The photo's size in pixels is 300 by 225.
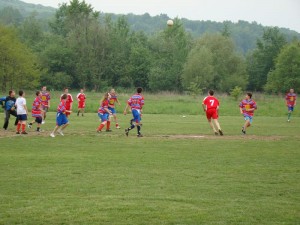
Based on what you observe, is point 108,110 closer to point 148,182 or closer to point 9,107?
point 9,107

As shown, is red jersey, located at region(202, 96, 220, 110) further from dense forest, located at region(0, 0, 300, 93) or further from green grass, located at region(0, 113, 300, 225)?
dense forest, located at region(0, 0, 300, 93)

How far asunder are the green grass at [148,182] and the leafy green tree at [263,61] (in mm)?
70580

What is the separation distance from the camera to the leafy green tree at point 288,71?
70.7 m

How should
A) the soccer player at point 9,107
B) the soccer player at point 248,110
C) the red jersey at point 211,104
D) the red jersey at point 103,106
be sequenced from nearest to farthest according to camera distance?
the red jersey at point 211,104
the red jersey at point 103,106
the soccer player at point 248,110
the soccer player at point 9,107

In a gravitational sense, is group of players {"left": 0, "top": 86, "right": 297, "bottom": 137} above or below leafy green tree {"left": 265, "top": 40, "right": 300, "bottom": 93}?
below

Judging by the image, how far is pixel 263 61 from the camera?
87.4 metres

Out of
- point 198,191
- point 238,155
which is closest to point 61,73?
point 238,155

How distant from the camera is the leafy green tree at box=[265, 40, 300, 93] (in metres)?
70.7

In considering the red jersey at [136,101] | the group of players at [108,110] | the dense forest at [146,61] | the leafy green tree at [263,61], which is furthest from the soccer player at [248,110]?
the leafy green tree at [263,61]

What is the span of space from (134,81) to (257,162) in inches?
2564

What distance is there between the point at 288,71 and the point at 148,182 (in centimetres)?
6569

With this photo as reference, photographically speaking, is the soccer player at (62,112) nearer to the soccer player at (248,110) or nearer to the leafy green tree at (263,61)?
the soccer player at (248,110)

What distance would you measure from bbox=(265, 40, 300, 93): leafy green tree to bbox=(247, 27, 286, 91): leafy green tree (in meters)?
13.5

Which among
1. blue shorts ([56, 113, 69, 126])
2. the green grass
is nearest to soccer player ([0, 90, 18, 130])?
blue shorts ([56, 113, 69, 126])
